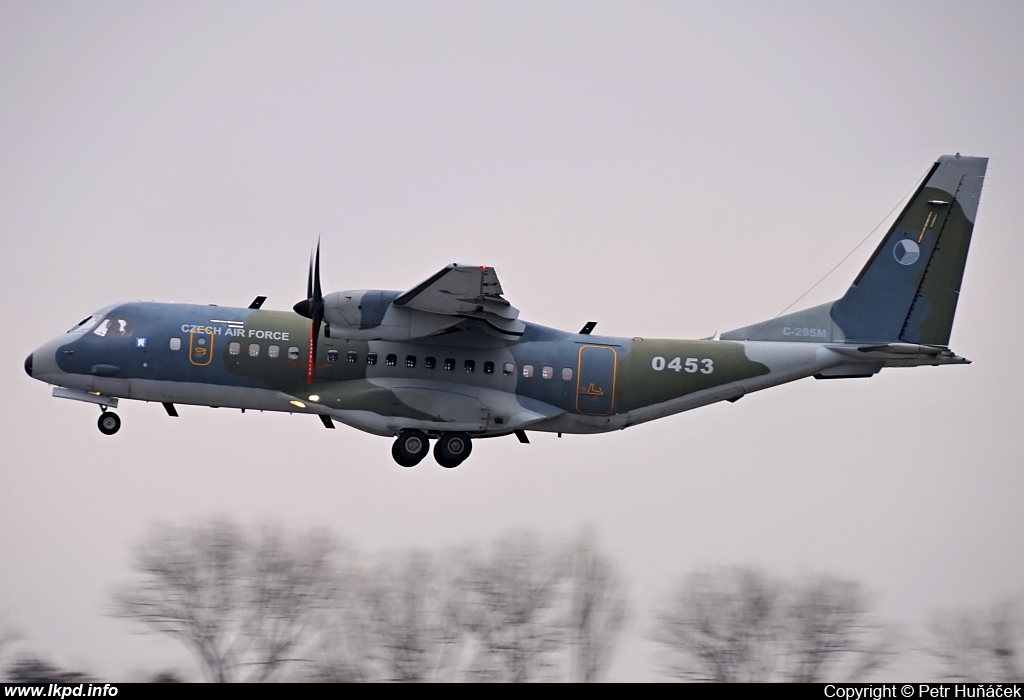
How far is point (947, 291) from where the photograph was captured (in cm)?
2817

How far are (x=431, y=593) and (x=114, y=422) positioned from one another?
784cm

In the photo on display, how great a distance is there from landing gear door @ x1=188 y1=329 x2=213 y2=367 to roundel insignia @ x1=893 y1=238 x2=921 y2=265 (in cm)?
1413

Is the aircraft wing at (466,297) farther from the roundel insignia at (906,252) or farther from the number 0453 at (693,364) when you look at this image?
the roundel insignia at (906,252)

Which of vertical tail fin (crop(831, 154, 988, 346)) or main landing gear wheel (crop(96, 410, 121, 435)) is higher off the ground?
vertical tail fin (crop(831, 154, 988, 346))

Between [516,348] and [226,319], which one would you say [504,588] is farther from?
[226,319]

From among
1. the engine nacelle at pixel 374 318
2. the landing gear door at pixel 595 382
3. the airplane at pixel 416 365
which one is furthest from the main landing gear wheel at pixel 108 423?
the landing gear door at pixel 595 382

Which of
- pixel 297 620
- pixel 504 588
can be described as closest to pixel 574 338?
pixel 504 588

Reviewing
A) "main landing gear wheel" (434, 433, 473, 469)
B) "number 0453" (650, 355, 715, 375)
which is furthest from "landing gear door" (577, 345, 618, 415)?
"main landing gear wheel" (434, 433, 473, 469)

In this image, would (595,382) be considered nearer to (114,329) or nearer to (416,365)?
(416,365)

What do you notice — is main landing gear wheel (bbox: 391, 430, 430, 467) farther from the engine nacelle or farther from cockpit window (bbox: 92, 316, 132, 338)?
cockpit window (bbox: 92, 316, 132, 338)

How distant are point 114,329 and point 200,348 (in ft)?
5.90

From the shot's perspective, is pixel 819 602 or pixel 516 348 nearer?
pixel 819 602

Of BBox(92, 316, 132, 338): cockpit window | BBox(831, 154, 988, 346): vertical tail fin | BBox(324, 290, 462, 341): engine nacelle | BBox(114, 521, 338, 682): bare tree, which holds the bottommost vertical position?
BBox(114, 521, 338, 682): bare tree

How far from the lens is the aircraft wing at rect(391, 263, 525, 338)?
2397 centimetres
